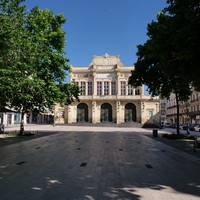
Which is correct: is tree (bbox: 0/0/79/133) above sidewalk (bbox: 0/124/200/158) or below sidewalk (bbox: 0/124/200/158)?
above

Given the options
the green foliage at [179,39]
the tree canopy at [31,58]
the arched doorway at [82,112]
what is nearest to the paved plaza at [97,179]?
the green foliage at [179,39]

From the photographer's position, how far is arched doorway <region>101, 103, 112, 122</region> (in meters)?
66.2

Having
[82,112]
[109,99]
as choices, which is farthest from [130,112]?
Answer: [82,112]

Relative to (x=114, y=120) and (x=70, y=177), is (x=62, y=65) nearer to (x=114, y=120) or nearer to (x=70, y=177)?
(x=70, y=177)

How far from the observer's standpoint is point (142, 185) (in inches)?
279

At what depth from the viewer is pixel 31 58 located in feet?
58.4

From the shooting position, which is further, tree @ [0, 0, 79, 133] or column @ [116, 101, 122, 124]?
column @ [116, 101, 122, 124]

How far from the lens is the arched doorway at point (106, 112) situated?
66188mm

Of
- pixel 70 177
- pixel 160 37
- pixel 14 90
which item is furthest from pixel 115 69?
pixel 70 177

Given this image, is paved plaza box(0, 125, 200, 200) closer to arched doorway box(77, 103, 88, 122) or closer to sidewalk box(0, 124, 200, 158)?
sidewalk box(0, 124, 200, 158)

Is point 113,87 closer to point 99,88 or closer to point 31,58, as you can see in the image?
point 99,88

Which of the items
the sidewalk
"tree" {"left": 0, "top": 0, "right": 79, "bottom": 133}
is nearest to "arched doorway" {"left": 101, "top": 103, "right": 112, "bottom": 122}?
the sidewalk

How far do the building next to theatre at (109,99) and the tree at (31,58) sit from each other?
38357 millimetres

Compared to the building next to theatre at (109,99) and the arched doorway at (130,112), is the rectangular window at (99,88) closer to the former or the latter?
the building next to theatre at (109,99)
